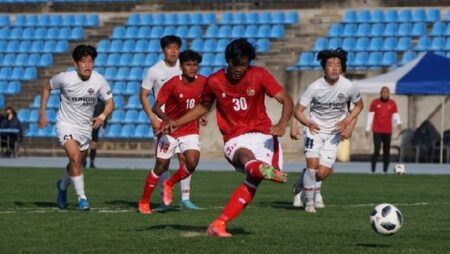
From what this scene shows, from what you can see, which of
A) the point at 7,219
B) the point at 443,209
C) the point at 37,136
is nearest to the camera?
the point at 7,219

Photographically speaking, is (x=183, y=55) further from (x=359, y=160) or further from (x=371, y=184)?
(x=359, y=160)

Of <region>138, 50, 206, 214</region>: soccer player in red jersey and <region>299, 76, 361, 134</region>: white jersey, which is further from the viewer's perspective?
<region>299, 76, 361, 134</region>: white jersey

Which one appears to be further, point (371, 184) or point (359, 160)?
point (359, 160)

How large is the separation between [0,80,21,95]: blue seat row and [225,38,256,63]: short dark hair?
31640mm

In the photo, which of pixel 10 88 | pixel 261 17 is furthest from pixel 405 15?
pixel 10 88

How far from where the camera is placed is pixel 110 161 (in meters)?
36.2

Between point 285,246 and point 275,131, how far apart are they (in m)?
1.29

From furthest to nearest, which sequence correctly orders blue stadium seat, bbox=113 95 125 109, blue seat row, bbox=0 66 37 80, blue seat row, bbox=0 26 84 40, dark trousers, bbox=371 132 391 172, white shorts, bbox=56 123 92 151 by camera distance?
blue seat row, bbox=0 26 84 40 → blue seat row, bbox=0 66 37 80 → blue stadium seat, bbox=113 95 125 109 → dark trousers, bbox=371 132 391 172 → white shorts, bbox=56 123 92 151

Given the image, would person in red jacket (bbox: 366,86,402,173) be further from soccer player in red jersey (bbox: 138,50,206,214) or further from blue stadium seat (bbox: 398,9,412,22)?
soccer player in red jersey (bbox: 138,50,206,214)

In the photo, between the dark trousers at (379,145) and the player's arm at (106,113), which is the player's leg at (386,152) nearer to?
the dark trousers at (379,145)

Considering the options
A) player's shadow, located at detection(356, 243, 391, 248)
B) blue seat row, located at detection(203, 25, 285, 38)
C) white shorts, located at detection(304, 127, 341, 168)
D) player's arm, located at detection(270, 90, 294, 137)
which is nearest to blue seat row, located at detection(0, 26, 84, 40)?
blue seat row, located at detection(203, 25, 285, 38)

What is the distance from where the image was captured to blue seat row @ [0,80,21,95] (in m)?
42.8

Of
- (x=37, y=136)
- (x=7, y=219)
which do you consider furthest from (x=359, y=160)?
(x=7, y=219)

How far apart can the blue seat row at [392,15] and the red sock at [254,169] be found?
28397 mm
